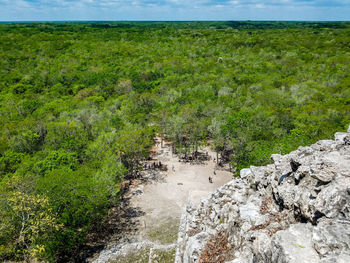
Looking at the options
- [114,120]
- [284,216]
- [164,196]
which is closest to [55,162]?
[164,196]

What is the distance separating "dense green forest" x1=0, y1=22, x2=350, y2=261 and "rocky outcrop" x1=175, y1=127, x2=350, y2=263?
36.9ft

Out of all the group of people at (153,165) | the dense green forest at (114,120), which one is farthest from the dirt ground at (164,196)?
the dense green forest at (114,120)

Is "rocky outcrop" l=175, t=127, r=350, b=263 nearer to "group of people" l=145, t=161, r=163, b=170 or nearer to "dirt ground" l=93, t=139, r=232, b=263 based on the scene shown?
"dirt ground" l=93, t=139, r=232, b=263

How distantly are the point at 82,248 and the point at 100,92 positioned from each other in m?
44.3

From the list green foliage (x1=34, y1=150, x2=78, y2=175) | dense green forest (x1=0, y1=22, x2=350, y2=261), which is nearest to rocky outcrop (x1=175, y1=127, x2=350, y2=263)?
dense green forest (x1=0, y1=22, x2=350, y2=261)

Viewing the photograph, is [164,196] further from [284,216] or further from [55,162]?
[284,216]

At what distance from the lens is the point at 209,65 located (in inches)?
3278

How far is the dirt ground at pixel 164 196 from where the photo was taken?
22.6 meters

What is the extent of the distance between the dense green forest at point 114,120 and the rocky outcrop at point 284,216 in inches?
443

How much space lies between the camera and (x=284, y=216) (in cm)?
1145

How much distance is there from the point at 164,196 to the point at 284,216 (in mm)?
20910

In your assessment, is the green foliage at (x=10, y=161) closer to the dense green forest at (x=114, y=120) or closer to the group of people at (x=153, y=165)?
the dense green forest at (x=114, y=120)

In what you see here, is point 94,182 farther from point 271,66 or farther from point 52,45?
point 52,45

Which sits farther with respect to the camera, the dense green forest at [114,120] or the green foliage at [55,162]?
the green foliage at [55,162]
